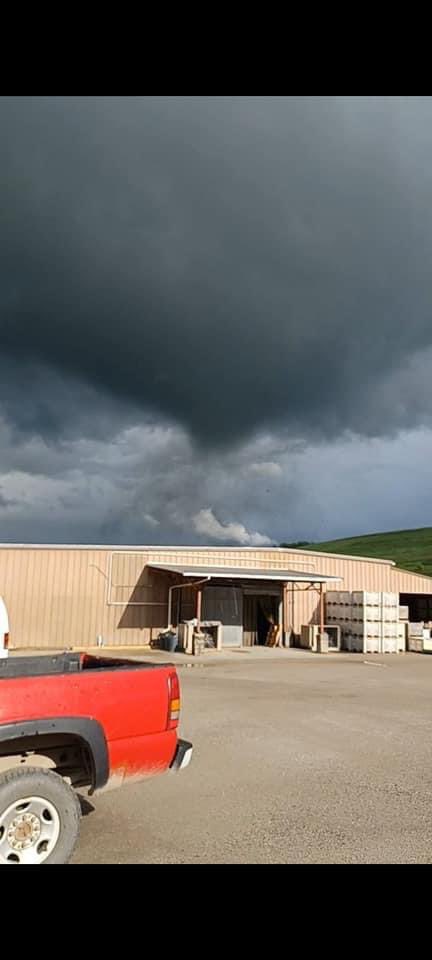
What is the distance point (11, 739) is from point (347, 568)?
29.2m

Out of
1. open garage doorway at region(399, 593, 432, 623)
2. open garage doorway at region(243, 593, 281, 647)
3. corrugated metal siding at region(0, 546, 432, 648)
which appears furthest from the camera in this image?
open garage doorway at region(399, 593, 432, 623)

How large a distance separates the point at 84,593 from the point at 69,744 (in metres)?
23.0

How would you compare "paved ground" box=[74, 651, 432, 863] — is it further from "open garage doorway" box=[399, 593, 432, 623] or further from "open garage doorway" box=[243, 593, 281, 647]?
"open garage doorway" box=[399, 593, 432, 623]

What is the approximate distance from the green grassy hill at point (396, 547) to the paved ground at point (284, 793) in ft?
206

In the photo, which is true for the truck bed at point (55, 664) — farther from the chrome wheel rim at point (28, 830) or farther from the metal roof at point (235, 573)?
the metal roof at point (235, 573)

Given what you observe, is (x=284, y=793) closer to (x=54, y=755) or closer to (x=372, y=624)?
(x=54, y=755)

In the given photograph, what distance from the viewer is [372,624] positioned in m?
26.9

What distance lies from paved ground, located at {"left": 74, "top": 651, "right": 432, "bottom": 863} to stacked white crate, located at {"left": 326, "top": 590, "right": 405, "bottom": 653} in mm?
15094

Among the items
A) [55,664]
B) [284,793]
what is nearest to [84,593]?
[55,664]

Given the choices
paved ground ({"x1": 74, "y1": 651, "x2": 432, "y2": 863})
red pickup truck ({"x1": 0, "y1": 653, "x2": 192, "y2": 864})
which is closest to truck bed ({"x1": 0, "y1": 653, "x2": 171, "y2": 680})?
red pickup truck ({"x1": 0, "y1": 653, "x2": 192, "y2": 864})

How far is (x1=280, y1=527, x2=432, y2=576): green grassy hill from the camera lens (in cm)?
7775
